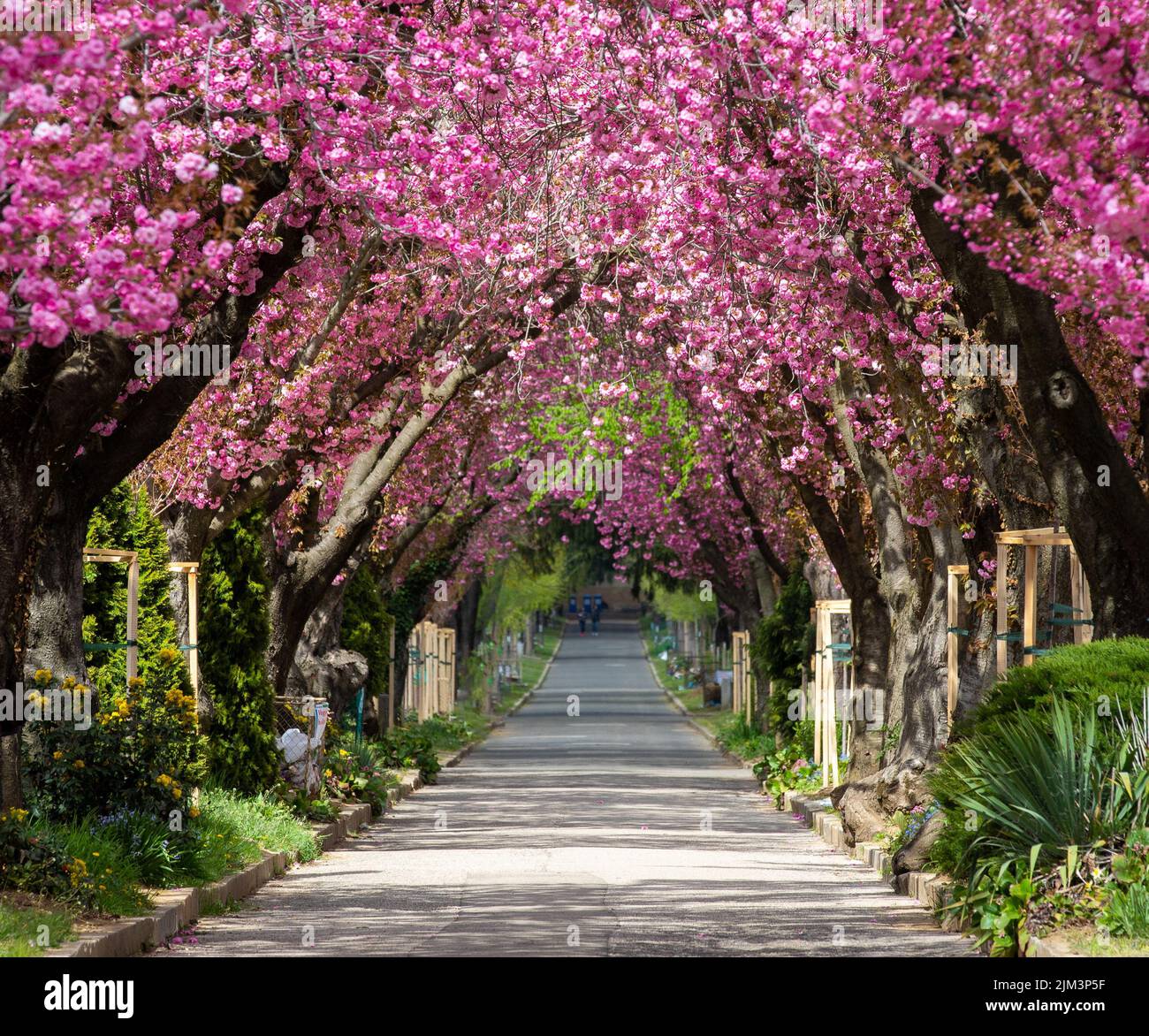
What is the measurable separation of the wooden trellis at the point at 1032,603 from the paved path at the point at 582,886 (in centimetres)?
215

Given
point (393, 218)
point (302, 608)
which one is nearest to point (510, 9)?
point (393, 218)

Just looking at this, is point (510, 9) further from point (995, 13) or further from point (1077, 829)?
point (1077, 829)

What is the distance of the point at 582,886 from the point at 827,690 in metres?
10.4

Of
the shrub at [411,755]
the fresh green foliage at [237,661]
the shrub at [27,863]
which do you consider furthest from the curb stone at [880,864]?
the shrub at [411,755]

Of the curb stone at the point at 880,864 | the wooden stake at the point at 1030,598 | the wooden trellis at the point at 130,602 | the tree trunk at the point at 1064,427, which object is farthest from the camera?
the wooden trellis at the point at 130,602

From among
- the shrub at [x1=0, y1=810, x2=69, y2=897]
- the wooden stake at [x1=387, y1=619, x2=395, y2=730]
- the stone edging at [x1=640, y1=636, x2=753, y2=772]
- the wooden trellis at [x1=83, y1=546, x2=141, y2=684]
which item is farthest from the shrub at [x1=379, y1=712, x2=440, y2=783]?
the shrub at [x1=0, y1=810, x2=69, y2=897]

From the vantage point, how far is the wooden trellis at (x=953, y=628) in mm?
17297

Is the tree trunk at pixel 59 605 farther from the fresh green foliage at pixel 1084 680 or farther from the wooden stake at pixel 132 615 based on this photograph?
the fresh green foliage at pixel 1084 680

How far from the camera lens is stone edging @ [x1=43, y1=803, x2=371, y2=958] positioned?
1026cm

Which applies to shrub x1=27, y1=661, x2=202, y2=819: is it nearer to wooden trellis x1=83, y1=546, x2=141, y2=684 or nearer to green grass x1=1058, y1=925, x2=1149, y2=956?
wooden trellis x1=83, y1=546, x2=141, y2=684

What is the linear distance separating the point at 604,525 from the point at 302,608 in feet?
82.8

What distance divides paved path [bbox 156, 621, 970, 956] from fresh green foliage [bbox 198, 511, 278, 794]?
129 centimetres

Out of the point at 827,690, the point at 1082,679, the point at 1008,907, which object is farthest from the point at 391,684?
the point at 1008,907

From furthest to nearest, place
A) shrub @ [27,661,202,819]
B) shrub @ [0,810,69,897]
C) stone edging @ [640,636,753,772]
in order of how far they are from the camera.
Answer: stone edging @ [640,636,753,772] → shrub @ [27,661,202,819] → shrub @ [0,810,69,897]
